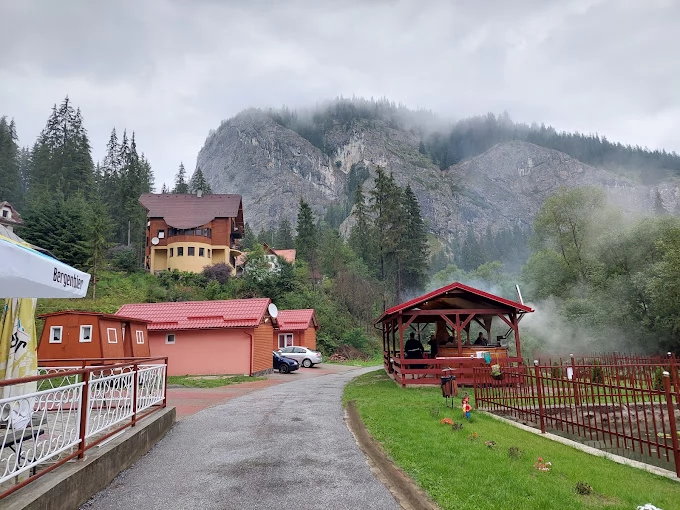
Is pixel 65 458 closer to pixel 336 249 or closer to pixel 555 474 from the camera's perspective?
pixel 555 474

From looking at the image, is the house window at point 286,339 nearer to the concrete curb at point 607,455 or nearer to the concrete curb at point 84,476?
the concrete curb at point 607,455

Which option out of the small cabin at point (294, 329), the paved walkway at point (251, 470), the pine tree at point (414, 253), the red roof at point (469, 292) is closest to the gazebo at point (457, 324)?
the red roof at point (469, 292)

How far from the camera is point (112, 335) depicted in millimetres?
19672

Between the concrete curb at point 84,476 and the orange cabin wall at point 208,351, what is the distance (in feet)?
52.4

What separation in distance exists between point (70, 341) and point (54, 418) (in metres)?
16.0

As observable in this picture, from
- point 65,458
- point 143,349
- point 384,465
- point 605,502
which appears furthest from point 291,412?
point 143,349

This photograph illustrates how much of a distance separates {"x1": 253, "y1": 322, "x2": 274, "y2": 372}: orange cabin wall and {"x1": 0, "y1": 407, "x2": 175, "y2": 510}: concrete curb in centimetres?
1640

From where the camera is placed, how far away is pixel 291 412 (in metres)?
10.4

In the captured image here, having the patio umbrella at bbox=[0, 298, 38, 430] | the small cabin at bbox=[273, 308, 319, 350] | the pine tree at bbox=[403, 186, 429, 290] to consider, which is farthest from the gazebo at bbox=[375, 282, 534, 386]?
the pine tree at bbox=[403, 186, 429, 290]

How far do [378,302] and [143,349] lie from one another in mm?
35562

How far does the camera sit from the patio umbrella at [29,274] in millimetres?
3582

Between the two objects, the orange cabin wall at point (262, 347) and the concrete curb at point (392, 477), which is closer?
the concrete curb at point (392, 477)

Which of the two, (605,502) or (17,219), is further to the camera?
(17,219)

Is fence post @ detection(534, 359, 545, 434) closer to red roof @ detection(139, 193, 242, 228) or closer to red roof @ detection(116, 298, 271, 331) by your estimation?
red roof @ detection(116, 298, 271, 331)
